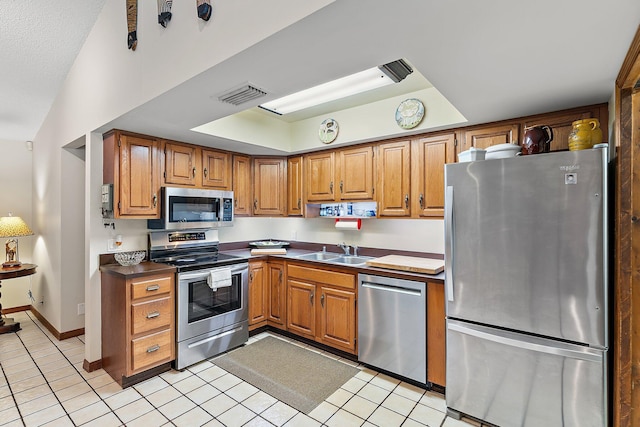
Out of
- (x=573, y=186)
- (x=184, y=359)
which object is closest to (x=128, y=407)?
(x=184, y=359)

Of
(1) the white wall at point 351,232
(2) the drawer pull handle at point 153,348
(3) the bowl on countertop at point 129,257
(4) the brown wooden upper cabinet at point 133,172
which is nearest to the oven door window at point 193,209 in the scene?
(4) the brown wooden upper cabinet at point 133,172

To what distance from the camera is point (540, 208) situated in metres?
1.91

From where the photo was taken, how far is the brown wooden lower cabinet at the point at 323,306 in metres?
2.99

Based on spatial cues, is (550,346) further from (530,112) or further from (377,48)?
(377,48)

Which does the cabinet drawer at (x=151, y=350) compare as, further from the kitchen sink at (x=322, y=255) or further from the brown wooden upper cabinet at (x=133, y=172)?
the kitchen sink at (x=322, y=255)

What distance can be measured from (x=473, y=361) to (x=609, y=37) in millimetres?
1942

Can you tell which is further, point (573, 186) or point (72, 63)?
point (72, 63)

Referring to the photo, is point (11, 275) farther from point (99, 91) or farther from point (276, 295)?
point (276, 295)

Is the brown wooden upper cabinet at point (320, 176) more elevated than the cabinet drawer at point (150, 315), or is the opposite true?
the brown wooden upper cabinet at point (320, 176)

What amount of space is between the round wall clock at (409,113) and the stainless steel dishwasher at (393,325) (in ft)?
4.63

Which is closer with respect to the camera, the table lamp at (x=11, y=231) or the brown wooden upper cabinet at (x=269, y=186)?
the table lamp at (x=11, y=231)

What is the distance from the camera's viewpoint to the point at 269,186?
13.2ft

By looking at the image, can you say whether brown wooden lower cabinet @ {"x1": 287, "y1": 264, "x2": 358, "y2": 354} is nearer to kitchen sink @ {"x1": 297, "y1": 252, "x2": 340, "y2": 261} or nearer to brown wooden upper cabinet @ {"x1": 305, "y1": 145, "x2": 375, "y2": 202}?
kitchen sink @ {"x1": 297, "y1": 252, "x2": 340, "y2": 261}

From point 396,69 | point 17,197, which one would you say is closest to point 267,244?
point 396,69
